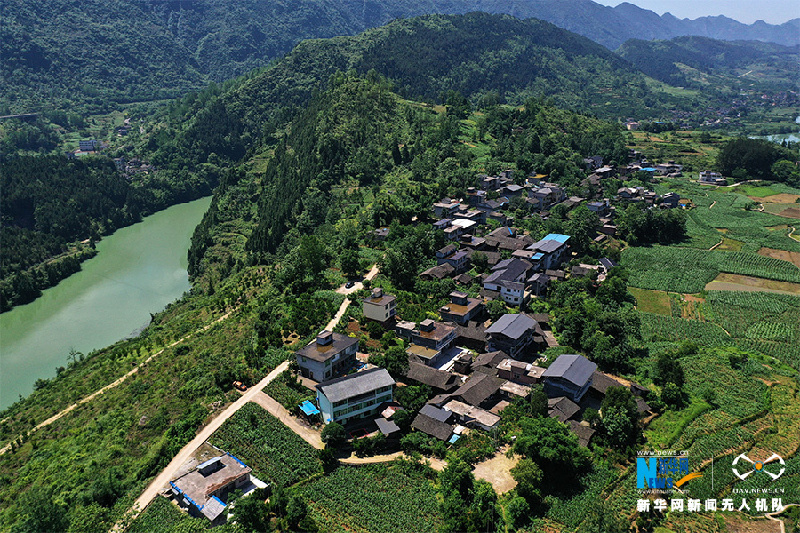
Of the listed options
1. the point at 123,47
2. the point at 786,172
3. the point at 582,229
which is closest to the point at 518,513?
the point at 582,229

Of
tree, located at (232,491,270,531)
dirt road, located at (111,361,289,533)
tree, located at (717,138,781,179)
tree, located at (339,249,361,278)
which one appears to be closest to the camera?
tree, located at (232,491,270,531)

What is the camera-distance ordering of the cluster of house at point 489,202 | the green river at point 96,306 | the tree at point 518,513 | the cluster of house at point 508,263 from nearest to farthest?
1. the tree at point 518,513
2. the cluster of house at point 508,263
3. the green river at point 96,306
4. the cluster of house at point 489,202

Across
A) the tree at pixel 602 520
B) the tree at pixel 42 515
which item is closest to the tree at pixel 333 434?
the tree at pixel 602 520

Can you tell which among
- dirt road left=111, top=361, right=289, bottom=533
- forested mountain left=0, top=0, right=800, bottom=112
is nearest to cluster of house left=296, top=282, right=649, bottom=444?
dirt road left=111, top=361, right=289, bottom=533

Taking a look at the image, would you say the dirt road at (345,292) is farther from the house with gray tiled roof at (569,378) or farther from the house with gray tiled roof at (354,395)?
the house with gray tiled roof at (569,378)

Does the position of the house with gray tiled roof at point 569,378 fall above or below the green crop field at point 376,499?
above

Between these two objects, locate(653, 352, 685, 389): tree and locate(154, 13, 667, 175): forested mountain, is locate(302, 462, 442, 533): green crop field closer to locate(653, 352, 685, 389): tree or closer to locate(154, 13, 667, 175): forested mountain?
locate(653, 352, 685, 389): tree

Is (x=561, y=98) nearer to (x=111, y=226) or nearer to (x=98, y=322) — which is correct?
(x=111, y=226)

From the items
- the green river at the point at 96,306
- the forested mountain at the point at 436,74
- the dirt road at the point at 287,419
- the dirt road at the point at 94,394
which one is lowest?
the green river at the point at 96,306
